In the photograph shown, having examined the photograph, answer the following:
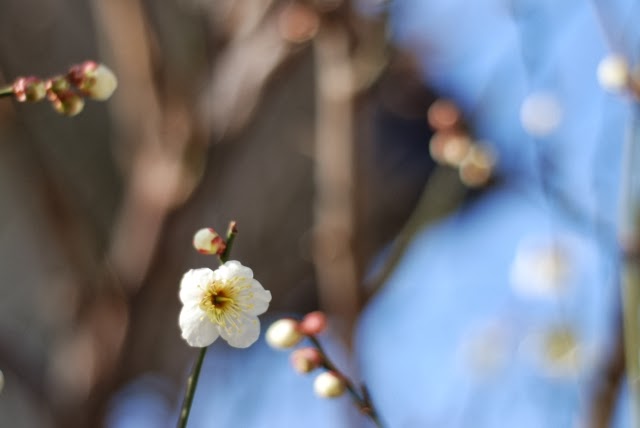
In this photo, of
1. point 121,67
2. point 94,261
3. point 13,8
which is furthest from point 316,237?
point 13,8

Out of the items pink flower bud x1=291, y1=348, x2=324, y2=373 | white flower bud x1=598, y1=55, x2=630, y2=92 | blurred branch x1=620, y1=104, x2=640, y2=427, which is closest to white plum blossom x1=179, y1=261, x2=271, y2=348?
pink flower bud x1=291, y1=348, x2=324, y2=373

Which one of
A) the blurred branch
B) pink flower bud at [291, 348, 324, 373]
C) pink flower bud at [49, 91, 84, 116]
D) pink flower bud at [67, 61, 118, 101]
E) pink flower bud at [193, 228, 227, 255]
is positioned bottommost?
the blurred branch

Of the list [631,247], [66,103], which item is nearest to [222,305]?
[66,103]

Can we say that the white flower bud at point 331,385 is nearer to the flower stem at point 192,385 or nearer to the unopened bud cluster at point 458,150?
the flower stem at point 192,385

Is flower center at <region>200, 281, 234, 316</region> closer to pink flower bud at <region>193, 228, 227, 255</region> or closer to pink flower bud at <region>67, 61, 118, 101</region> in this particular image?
pink flower bud at <region>193, 228, 227, 255</region>

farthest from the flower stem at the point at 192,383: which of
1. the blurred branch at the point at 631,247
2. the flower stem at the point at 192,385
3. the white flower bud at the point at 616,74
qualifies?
the white flower bud at the point at 616,74

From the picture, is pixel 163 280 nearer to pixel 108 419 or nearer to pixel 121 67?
pixel 108 419
